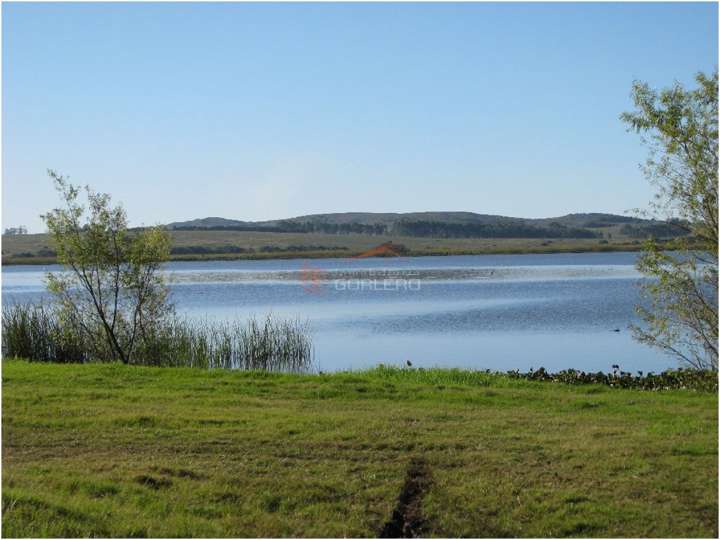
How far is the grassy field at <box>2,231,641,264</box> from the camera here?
109 metres

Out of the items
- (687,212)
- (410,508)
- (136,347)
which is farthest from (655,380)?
(136,347)

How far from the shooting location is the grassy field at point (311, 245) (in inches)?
4274

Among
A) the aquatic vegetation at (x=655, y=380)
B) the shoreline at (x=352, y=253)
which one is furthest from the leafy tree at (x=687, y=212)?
the shoreline at (x=352, y=253)

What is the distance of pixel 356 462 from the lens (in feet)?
31.2

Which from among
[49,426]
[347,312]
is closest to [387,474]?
[49,426]

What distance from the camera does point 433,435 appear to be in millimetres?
10805

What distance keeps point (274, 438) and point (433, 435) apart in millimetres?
2033

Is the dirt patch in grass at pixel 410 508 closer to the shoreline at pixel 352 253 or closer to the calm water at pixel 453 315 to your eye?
the calm water at pixel 453 315

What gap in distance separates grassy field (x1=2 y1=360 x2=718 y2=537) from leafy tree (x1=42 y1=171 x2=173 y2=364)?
246 inches

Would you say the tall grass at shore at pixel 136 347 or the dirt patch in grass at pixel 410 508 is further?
the tall grass at shore at pixel 136 347

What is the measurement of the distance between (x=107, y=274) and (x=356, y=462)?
13.2 metres

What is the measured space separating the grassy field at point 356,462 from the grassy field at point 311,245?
90762mm

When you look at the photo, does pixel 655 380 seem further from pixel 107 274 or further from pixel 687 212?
pixel 107 274

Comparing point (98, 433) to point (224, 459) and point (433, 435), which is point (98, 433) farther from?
point (433, 435)
